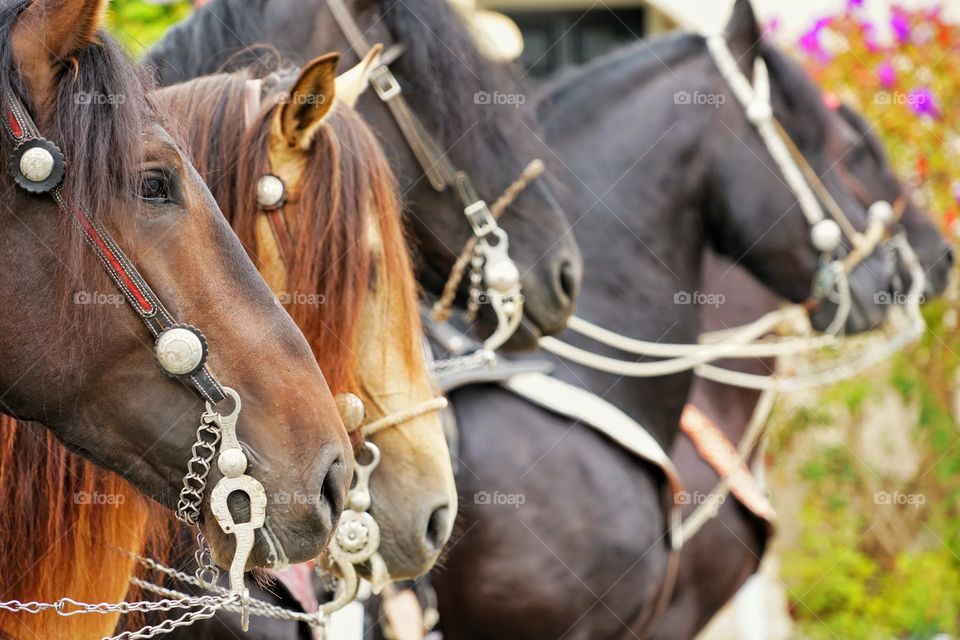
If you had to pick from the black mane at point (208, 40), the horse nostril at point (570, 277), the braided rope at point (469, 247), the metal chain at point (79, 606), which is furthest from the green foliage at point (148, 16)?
the metal chain at point (79, 606)

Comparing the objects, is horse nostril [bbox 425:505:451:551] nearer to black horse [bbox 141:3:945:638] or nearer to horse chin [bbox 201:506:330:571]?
horse chin [bbox 201:506:330:571]

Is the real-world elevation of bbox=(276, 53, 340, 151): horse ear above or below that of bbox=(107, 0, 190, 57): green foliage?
above

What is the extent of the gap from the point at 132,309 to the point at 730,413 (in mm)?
3232

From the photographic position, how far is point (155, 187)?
1.63m

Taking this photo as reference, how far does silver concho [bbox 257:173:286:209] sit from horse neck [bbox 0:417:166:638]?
557 millimetres

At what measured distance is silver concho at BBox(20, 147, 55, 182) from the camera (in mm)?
1528

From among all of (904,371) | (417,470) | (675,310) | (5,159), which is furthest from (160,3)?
(904,371)

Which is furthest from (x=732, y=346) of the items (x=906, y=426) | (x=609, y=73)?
(x=906, y=426)

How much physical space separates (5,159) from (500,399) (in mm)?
1906

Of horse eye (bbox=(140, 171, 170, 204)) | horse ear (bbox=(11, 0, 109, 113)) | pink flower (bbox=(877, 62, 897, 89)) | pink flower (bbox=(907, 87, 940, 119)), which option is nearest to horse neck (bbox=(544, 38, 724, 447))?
horse eye (bbox=(140, 171, 170, 204))

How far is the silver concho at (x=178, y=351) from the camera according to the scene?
1.56m

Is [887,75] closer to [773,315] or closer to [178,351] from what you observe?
[773,315]

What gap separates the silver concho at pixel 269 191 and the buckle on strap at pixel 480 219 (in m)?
0.84

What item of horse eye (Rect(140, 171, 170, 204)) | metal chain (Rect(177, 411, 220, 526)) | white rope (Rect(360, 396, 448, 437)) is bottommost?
white rope (Rect(360, 396, 448, 437))
